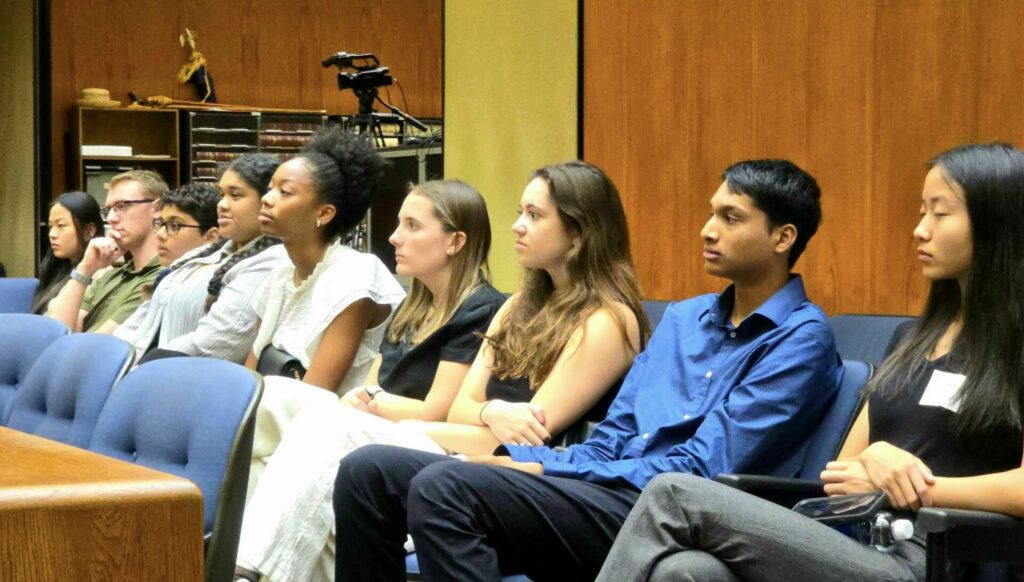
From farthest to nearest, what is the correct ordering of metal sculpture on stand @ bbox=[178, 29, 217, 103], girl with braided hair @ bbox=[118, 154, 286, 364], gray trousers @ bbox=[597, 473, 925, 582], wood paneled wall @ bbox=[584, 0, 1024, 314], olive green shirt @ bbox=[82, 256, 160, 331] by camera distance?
metal sculpture on stand @ bbox=[178, 29, 217, 103] < olive green shirt @ bbox=[82, 256, 160, 331] < girl with braided hair @ bbox=[118, 154, 286, 364] < wood paneled wall @ bbox=[584, 0, 1024, 314] < gray trousers @ bbox=[597, 473, 925, 582]

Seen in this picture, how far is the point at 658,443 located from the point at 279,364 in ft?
5.25

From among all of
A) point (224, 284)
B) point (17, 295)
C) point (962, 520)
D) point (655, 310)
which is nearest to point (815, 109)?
point (655, 310)

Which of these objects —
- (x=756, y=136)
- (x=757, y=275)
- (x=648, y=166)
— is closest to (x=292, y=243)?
(x=648, y=166)

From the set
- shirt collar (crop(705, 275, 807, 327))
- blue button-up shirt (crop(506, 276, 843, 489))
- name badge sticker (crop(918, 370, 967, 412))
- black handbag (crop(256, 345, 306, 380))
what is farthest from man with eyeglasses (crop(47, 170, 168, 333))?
name badge sticker (crop(918, 370, 967, 412))

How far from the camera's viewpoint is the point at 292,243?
4121mm

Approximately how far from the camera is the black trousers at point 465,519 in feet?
7.89

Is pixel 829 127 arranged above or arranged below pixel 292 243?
above

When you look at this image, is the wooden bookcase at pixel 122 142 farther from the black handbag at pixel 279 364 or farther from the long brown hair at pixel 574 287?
the long brown hair at pixel 574 287

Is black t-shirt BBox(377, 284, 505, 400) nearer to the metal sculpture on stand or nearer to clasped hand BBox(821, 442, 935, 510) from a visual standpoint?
clasped hand BBox(821, 442, 935, 510)

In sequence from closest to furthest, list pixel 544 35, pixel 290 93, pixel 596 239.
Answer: pixel 596 239 → pixel 544 35 → pixel 290 93

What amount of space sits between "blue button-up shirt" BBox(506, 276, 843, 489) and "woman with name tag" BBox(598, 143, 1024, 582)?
140mm

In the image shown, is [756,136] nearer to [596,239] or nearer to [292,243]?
[596,239]

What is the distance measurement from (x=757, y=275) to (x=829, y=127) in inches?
36.7

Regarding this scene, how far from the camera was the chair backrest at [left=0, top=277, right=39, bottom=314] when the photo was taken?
20.7 feet
